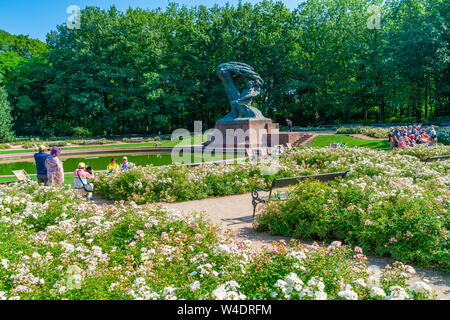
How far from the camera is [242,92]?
74.1ft

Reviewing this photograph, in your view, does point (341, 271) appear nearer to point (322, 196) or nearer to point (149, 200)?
point (322, 196)

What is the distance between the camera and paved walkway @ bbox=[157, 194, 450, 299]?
400 cm

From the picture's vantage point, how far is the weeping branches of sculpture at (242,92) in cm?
2214

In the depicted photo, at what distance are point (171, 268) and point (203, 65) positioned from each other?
3974 centimetres

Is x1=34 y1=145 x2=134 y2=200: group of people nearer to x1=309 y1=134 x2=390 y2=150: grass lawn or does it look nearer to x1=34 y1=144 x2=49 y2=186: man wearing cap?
x1=34 y1=144 x2=49 y2=186: man wearing cap

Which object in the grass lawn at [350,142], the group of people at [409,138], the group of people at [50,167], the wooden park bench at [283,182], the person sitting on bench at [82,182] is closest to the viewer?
the wooden park bench at [283,182]

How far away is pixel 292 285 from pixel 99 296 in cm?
172

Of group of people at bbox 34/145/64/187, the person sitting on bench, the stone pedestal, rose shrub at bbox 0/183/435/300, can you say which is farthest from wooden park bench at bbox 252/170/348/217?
the stone pedestal

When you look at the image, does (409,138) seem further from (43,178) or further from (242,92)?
(43,178)

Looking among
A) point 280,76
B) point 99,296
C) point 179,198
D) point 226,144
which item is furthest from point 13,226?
point 280,76

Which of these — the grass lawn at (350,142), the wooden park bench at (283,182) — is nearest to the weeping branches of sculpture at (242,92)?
the grass lawn at (350,142)

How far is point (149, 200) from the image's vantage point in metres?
8.42

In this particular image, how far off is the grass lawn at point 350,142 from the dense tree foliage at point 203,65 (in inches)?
651

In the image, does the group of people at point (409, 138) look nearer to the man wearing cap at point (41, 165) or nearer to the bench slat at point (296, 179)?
the bench slat at point (296, 179)
